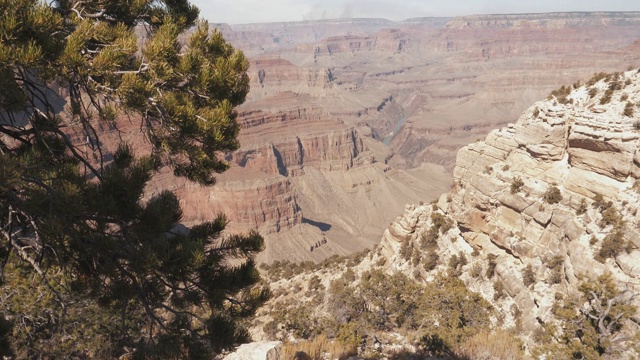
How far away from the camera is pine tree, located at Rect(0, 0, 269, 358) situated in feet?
15.5

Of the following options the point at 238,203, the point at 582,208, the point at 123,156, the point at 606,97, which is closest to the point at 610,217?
the point at 582,208

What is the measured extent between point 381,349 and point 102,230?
1107 centimetres

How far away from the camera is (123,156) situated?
7297mm

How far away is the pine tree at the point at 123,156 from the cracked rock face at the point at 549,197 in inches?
510

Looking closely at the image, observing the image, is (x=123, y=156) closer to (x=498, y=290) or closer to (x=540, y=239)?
(x=498, y=290)

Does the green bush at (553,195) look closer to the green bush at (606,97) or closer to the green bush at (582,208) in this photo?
the green bush at (582,208)

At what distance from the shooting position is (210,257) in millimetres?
7234

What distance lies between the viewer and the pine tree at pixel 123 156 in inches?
186

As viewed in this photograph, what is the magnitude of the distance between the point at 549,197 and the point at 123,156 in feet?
59.8

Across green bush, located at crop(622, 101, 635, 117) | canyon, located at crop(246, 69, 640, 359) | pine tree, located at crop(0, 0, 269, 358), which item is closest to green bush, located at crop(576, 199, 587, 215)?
canyon, located at crop(246, 69, 640, 359)

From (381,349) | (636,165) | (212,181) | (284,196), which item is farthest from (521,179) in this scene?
(284,196)

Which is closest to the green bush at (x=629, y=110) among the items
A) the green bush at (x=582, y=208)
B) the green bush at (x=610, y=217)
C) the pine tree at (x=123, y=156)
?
the green bush at (x=582, y=208)

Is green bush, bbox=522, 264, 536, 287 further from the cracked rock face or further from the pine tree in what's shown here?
the pine tree

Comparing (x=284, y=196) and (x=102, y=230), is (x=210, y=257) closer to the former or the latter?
(x=102, y=230)
